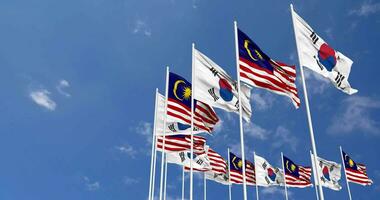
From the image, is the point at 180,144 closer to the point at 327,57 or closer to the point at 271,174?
the point at 327,57

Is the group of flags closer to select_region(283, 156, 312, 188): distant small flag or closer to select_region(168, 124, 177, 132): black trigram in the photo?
select_region(168, 124, 177, 132): black trigram

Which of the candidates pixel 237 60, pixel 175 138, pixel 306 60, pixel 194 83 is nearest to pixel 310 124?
pixel 306 60

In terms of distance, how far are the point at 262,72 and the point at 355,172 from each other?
84.3 ft

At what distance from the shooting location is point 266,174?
36188 millimetres

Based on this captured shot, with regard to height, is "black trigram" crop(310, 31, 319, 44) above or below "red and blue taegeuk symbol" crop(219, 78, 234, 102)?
above

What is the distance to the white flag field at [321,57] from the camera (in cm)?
1501

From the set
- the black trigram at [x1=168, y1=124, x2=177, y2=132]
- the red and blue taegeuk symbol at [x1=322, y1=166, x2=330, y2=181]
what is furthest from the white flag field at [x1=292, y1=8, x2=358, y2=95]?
the red and blue taegeuk symbol at [x1=322, y1=166, x2=330, y2=181]

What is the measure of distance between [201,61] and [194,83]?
1.20 m

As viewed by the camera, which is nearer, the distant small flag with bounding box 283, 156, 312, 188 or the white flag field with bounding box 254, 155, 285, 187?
the white flag field with bounding box 254, 155, 285, 187

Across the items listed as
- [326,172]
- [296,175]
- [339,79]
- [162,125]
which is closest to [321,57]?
[339,79]

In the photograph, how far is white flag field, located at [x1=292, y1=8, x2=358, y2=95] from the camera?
49.2ft

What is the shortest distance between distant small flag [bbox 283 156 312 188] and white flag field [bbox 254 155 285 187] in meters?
1.57

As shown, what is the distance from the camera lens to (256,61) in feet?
51.7

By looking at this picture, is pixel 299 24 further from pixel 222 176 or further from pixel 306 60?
pixel 222 176
